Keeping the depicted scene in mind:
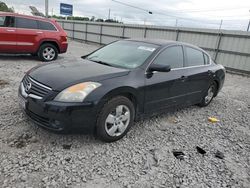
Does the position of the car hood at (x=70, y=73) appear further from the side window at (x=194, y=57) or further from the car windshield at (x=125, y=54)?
the side window at (x=194, y=57)

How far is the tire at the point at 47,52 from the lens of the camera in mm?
8633

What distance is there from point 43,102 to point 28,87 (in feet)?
1.61

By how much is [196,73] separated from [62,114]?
2.93 meters

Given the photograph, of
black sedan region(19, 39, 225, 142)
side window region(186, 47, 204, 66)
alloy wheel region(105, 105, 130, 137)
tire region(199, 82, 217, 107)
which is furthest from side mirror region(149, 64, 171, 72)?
tire region(199, 82, 217, 107)

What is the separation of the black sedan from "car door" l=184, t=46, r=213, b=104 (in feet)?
0.07

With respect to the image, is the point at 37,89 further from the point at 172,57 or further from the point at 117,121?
the point at 172,57

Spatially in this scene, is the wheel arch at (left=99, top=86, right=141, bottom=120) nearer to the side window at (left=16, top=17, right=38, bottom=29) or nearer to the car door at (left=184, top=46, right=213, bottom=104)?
the car door at (left=184, top=46, right=213, bottom=104)

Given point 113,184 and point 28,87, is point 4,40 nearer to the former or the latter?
point 28,87

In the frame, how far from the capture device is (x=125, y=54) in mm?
3879

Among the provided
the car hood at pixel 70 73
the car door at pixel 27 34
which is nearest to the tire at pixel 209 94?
the car hood at pixel 70 73

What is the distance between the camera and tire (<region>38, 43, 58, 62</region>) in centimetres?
863

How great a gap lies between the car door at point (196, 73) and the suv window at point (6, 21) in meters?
6.47

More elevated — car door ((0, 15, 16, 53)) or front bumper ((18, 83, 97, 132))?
car door ((0, 15, 16, 53))

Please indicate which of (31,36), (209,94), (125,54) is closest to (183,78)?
(125,54)
